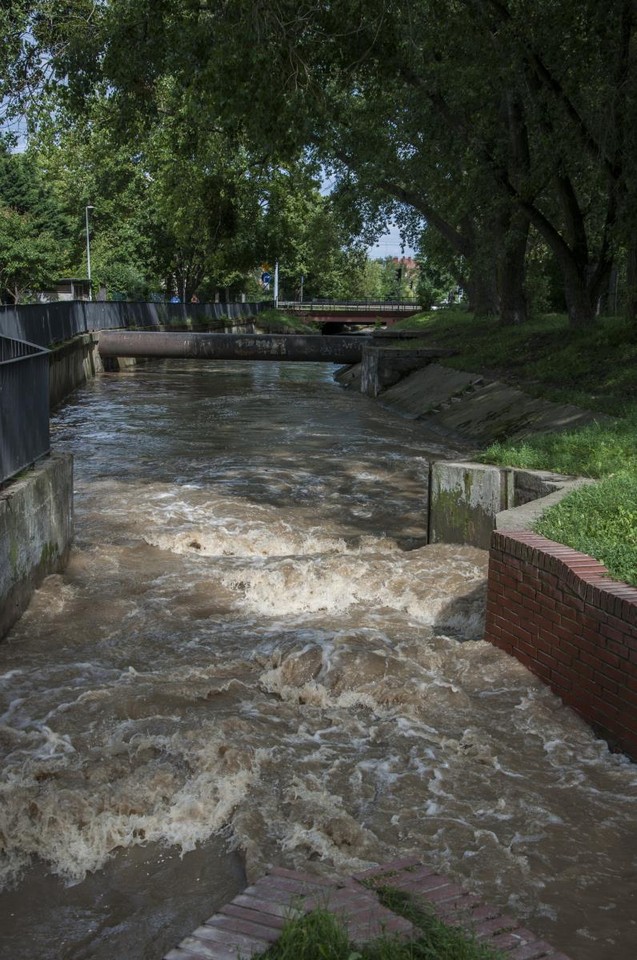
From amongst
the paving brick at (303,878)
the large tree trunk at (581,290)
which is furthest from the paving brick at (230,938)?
the large tree trunk at (581,290)

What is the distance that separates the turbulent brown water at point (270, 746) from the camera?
15.8 feet

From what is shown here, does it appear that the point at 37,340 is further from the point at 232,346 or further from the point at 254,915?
the point at 254,915

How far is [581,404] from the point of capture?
1650cm

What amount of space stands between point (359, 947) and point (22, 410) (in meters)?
7.28

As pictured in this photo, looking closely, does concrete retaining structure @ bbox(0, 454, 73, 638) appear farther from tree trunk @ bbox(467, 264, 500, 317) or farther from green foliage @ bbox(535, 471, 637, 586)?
tree trunk @ bbox(467, 264, 500, 317)

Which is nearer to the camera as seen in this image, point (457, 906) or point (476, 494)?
point (457, 906)

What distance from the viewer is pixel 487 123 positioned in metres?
24.5

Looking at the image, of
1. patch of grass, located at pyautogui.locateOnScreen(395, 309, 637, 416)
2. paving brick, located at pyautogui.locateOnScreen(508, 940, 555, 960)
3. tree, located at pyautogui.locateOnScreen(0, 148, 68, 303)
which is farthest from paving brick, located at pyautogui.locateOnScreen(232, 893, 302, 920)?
tree, located at pyautogui.locateOnScreen(0, 148, 68, 303)

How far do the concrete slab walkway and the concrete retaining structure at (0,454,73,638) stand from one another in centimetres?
488

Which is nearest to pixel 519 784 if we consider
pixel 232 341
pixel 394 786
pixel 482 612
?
pixel 394 786

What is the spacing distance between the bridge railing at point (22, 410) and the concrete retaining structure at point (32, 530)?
0.16 meters

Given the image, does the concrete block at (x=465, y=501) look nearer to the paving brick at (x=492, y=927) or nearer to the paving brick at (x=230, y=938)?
the paving brick at (x=492, y=927)

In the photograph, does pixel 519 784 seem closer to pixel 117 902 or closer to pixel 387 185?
pixel 117 902

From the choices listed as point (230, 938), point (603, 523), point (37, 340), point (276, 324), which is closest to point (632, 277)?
point (603, 523)
